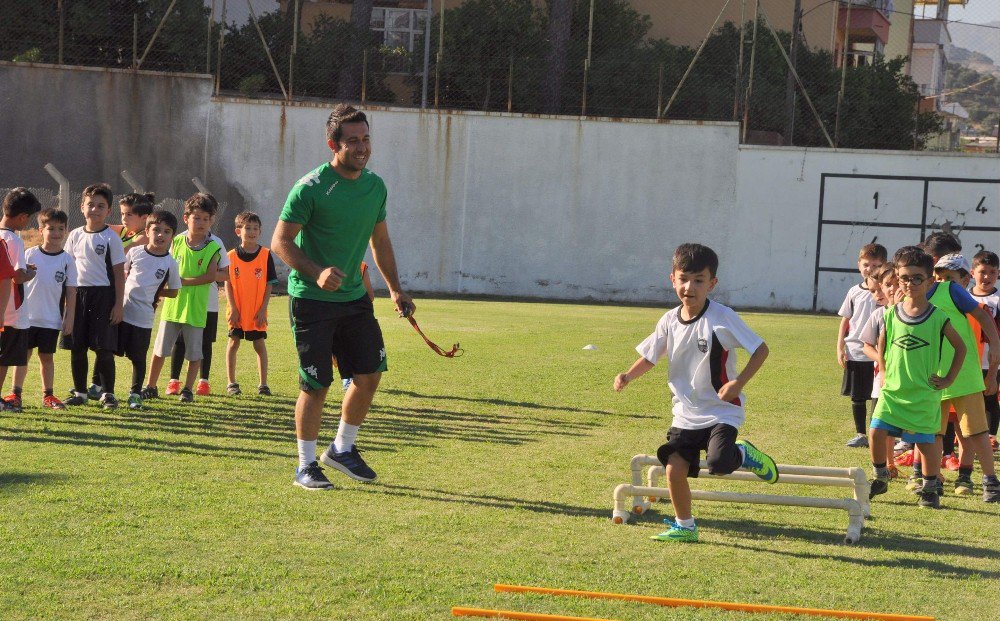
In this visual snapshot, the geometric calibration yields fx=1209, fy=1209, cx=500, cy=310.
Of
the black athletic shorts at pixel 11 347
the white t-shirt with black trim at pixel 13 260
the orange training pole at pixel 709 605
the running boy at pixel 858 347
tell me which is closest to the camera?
the orange training pole at pixel 709 605

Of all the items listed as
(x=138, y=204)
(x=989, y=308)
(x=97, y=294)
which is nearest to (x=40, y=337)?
(x=97, y=294)

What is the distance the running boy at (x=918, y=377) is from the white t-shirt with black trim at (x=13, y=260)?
227 inches

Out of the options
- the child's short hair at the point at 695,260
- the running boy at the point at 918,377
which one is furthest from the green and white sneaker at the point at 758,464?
the running boy at the point at 918,377

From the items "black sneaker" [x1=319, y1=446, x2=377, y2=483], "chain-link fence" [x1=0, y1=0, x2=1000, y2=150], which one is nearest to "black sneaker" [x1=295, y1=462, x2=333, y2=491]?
"black sneaker" [x1=319, y1=446, x2=377, y2=483]

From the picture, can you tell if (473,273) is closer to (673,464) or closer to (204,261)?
(204,261)

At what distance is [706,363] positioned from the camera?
5.66 metres

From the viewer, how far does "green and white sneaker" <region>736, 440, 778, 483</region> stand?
18.6ft

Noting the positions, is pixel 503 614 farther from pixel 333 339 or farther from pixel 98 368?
pixel 98 368

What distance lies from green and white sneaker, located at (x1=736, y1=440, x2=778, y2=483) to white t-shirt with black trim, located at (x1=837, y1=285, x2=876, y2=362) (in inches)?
146

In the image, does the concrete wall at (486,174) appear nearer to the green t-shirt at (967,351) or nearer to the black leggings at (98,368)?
the black leggings at (98,368)

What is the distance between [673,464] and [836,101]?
23.8m

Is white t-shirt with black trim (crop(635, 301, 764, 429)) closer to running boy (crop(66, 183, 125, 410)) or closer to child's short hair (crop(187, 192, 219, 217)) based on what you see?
running boy (crop(66, 183, 125, 410))

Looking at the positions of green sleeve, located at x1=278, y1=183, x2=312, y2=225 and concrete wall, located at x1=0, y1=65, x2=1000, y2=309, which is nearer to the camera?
green sleeve, located at x1=278, y1=183, x2=312, y2=225

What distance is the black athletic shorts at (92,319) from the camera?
930 cm
